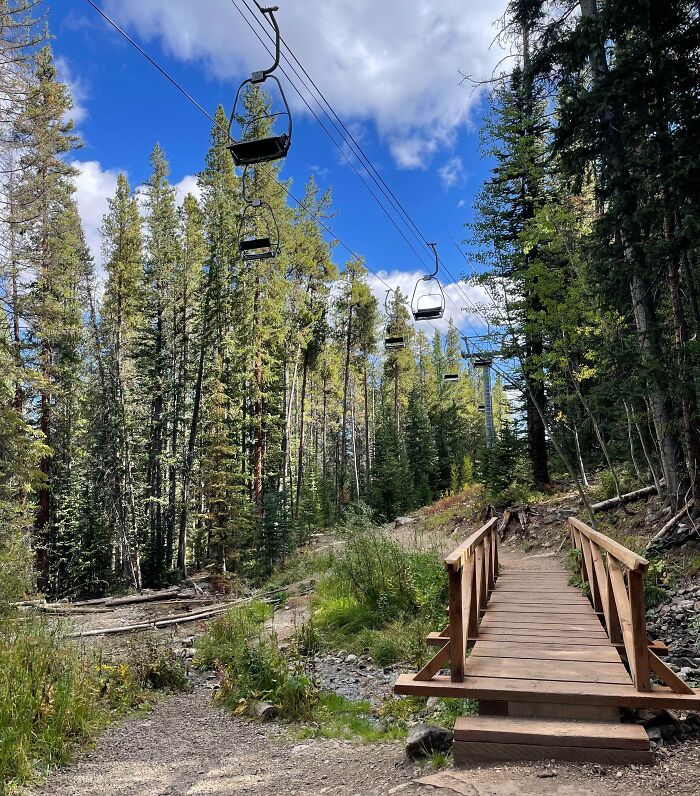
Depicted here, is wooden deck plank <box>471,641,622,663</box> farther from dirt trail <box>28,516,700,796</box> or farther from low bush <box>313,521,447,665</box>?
low bush <box>313,521,447,665</box>

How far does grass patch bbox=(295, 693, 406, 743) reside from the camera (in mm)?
4402

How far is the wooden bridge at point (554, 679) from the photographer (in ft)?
10.0

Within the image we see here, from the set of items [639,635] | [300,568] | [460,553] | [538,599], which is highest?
[460,553]

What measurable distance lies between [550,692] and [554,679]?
0.30 m

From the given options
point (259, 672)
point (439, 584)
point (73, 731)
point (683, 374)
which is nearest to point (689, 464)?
point (683, 374)

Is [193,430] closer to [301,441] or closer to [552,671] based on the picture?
[301,441]

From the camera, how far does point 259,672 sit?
5719 mm

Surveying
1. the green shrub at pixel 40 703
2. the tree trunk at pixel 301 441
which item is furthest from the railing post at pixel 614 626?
the tree trunk at pixel 301 441

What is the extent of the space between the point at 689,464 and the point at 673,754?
5.45 meters

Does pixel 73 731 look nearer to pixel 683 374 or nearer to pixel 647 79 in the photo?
pixel 683 374

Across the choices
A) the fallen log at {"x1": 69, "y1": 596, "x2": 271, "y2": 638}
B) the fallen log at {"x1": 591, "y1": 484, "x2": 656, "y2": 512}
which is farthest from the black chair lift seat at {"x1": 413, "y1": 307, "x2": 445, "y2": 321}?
the fallen log at {"x1": 69, "y1": 596, "x2": 271, "y2": 638}

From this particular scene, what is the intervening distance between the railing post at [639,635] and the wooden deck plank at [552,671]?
6.5 inches

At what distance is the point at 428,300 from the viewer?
45.6 feet

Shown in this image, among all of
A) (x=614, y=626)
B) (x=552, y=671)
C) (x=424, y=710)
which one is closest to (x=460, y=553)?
(x=552, y=671)
